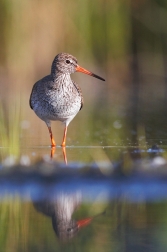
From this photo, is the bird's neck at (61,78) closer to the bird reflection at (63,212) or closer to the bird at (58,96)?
the bird at (58,96)

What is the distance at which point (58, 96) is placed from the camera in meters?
7.13

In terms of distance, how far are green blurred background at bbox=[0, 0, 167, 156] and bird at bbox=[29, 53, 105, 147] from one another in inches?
90.5

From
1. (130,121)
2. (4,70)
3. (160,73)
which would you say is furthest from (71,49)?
(130,121)

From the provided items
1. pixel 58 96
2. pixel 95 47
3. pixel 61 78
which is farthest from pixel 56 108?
pixel 95 47

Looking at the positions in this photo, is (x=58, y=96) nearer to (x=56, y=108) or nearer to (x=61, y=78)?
(x=56, y=108)

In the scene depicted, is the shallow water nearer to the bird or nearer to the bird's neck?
the bird

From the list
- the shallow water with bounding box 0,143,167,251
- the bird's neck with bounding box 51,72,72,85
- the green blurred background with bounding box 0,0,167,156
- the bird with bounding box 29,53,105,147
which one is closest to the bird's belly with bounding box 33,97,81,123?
the bird with bounding box 29,53,105,147

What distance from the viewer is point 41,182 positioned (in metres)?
4.78

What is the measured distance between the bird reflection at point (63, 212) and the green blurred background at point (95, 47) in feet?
17.5

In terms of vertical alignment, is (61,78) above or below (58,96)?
above

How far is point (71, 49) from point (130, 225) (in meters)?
9.23

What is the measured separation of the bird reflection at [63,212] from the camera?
3670 millimetres

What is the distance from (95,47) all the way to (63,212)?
9.07 m

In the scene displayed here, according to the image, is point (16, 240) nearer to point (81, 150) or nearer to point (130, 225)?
point (130, 225)
